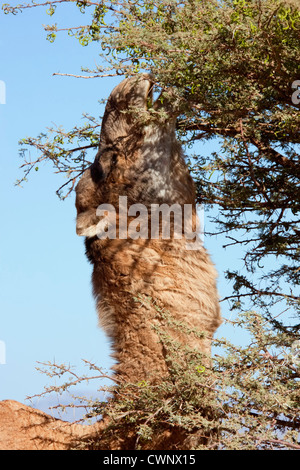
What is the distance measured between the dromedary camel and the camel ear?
12 mm

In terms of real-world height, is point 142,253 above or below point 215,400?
above

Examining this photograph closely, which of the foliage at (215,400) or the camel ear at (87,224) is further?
the camel ear at (87,224)

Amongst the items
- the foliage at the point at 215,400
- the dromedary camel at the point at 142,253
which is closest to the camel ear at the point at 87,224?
the dromedary camel at the point at 142,253

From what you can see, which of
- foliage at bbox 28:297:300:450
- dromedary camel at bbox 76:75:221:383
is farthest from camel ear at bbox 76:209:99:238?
foliage at bbox 28:297:300:450

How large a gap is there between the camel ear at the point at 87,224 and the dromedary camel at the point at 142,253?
0.04 feet

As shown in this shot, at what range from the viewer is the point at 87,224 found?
674 cm

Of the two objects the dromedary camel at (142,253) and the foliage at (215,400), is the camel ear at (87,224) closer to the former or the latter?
the dromedary camel at (142,253)

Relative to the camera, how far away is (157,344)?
20.8ft

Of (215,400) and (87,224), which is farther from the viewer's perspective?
(87,224)

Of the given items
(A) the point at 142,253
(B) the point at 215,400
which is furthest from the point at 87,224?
(B) the point at 215,400

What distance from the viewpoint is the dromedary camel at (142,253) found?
20.9 ft

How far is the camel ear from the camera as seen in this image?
6.68 metres

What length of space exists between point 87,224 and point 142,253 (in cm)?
76

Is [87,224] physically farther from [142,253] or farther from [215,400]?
[215,400]
